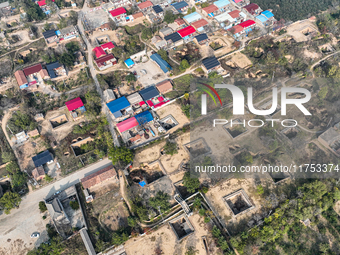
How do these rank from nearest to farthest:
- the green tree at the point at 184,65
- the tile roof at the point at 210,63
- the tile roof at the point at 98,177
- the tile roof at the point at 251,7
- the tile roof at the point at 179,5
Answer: the tile roof at the point at 98,177, the tile roof at the point at 210,63, the green tree at the point at 184,65, the tile roof at the point at 251,7, the tile roof at the point at 179,5

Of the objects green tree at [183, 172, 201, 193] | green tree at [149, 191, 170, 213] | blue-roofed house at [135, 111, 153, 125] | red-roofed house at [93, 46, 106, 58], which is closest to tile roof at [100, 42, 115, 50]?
red-roofed house at [93, 46, 106, 58]

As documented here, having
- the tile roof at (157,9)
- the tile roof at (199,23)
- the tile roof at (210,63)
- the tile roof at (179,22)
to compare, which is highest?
the tile roof at (157,9)

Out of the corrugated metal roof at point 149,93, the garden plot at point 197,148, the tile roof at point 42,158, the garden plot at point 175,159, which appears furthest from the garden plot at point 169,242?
the corrugated metal roof at point 149,93

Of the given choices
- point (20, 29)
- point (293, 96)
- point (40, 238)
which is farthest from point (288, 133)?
point (20, 29)

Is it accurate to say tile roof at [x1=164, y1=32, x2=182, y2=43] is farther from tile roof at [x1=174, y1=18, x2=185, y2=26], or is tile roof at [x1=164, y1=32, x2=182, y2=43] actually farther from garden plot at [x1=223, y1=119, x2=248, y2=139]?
garden plot at [x1=223, y1=119, x2=248, y2=139]

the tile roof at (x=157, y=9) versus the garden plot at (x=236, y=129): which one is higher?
the tile roof at (x=157, y=9)

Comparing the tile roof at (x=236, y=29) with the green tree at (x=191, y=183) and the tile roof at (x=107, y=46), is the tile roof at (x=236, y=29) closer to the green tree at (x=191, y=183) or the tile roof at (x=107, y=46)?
the tile roof at (x=107, y=46)

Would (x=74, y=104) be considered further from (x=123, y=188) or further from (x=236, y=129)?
(x=236, y=129)
